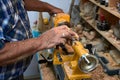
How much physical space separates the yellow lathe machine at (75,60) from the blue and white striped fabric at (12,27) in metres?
0.22

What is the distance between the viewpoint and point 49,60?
170cm

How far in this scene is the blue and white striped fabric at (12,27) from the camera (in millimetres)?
951

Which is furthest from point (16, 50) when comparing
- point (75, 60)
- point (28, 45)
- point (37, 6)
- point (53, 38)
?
point (37, 6)

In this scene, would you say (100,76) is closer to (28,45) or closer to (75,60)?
(75,60)

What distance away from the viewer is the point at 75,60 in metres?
1.14

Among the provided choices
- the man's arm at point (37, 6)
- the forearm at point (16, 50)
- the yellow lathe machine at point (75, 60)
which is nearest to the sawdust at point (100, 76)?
the yellow lathe machine at point (75, 60)

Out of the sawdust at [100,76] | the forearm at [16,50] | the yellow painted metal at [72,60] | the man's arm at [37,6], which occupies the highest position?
the man's arm at [37,6]

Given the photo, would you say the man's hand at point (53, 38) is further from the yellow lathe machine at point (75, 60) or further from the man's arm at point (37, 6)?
the man's arm at point (37, 6)

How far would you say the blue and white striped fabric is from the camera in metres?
0.95

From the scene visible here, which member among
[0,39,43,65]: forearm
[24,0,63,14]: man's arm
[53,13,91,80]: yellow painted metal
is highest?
[24,0,63,14]: man's arm

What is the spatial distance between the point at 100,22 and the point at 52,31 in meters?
0.92

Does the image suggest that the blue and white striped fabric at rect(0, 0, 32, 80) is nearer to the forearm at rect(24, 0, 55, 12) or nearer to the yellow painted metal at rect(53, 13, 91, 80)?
the yellow painted metal at rect(53, 13, 91, 80)

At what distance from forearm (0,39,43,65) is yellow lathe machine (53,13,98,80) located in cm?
20

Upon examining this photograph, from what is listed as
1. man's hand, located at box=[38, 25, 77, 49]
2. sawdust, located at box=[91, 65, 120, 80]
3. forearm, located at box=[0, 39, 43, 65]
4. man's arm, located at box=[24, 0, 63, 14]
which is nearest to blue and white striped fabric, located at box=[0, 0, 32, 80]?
forearm, located at box=[0, 39, 43, 65]
